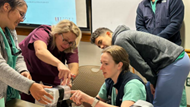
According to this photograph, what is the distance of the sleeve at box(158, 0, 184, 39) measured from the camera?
7.00 feet

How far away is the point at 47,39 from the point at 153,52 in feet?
2.93

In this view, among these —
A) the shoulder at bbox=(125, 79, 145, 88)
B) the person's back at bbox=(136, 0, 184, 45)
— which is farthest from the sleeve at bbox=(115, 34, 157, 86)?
the person's back at bbox=(136, 0, 184, 45)

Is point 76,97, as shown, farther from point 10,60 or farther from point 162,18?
point 162,18

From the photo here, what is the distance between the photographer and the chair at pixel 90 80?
2.13 metres

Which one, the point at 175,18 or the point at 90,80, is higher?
the point at 175,18

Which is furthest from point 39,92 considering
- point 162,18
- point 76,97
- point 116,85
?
point 162,18

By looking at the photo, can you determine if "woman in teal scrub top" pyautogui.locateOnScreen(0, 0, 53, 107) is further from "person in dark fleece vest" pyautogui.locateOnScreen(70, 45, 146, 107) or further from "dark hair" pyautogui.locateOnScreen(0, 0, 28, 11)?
"person in dark fleece vest" pyautogui.locateOnScreen(70, 45, 146, 107)

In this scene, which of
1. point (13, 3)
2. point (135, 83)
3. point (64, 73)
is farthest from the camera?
point (64, 73)

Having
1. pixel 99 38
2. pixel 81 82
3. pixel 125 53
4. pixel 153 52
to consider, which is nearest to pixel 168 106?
pixel 153 52

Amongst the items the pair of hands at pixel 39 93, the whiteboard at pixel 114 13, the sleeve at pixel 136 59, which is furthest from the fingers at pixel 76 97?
the whiteboard at pixel 114 13

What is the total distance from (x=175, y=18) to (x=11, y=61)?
5.48 ft

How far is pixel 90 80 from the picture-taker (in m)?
2.17

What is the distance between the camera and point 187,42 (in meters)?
2.31

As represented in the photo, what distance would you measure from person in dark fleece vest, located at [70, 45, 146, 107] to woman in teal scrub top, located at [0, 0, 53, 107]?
34 centimetres
